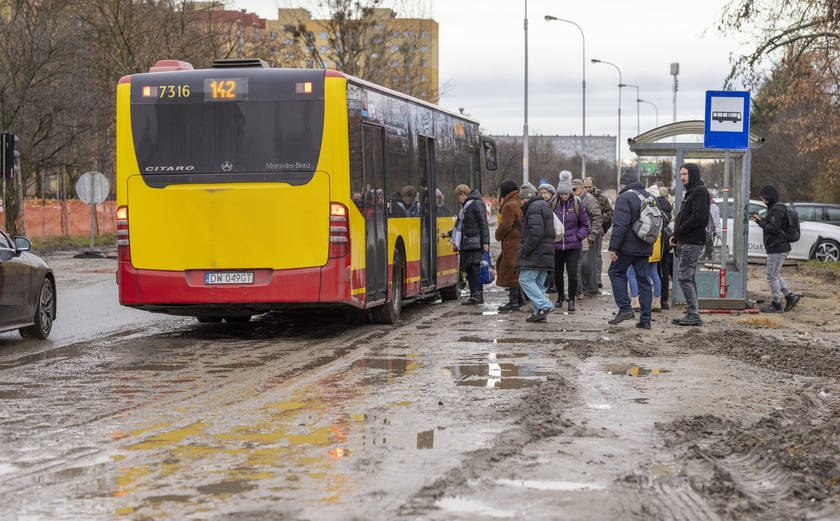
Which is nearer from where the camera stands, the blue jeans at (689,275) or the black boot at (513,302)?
the blue jeans at (689,275)

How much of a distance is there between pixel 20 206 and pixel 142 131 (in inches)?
1244

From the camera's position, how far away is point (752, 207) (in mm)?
31750

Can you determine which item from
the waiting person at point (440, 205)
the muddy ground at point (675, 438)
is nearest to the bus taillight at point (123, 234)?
the muddy ground at point (675, 438)

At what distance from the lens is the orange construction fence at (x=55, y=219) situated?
4847 centimetres

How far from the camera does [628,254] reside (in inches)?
623

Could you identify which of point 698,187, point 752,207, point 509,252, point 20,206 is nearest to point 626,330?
point 698,187

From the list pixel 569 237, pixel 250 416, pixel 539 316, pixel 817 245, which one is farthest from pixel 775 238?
pixel 817 245

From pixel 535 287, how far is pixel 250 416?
315 inches

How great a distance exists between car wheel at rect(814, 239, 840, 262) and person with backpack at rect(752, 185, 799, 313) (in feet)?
49.8

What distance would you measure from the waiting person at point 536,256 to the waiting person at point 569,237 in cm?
181

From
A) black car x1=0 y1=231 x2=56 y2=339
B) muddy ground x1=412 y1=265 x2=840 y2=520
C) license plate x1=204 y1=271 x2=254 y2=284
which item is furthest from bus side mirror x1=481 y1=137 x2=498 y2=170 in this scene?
license plate x1=204 y1=271 x2=254 y2=284

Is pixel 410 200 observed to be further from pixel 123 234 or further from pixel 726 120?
pixel 123 234

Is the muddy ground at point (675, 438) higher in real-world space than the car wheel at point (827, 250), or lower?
higher

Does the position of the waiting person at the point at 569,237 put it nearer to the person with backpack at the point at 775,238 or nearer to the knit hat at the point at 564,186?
the knit hat at the point at 564,186
